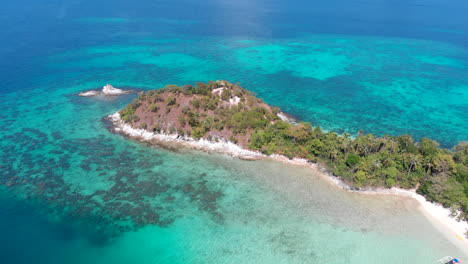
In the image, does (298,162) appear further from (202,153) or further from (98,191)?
(98,191)

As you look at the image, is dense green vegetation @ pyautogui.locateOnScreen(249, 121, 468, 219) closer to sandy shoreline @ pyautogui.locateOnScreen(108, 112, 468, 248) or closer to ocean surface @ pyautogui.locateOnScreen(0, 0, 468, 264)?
sandy shoreline @ pyautogui.locateOnScreen(108, 112, 468, 248)

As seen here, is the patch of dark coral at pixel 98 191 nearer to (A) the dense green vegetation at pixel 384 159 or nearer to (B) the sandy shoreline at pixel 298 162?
(B) the sandy shoreline at pixel 298 162

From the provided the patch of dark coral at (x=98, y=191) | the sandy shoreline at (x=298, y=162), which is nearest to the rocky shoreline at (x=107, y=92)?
the sandy shoreline at (x=298, y=162)

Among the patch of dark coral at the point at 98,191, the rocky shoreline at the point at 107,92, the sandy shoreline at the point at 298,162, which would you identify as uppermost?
the rocky shoreline at the point at 107,92

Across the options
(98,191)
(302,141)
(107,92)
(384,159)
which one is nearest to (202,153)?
(98,191)

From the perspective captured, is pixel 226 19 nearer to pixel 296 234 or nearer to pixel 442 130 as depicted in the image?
pixel 442 130

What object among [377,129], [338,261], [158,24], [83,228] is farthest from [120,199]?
[158,24]
